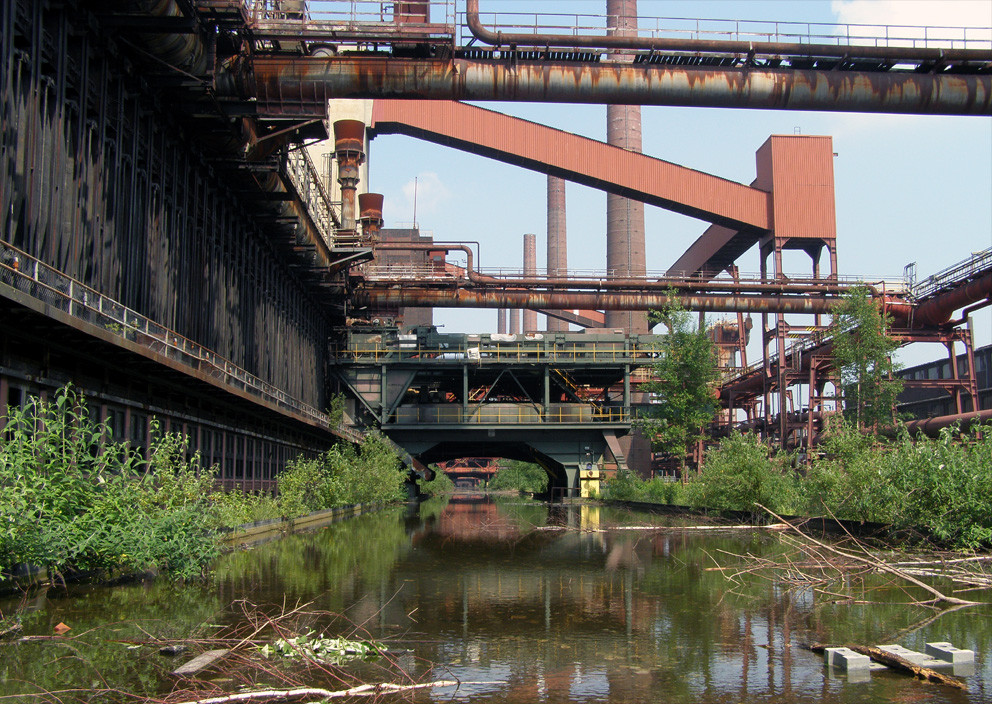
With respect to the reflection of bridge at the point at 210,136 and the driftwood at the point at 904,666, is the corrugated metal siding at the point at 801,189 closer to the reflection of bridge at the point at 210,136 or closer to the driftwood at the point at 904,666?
the reflection of bridge at the point at 210,136

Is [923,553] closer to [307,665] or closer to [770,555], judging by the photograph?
[770,555]

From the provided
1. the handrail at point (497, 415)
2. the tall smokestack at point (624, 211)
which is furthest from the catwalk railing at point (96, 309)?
the tall smokestack at point (624, 211)

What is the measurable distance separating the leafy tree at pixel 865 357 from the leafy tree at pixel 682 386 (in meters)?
6.52

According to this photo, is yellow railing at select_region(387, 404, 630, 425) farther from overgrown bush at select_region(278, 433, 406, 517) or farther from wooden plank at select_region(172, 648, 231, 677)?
wooden plank at select_region(172, 648, 231, 677)

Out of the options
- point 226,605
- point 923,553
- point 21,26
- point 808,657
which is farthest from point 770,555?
point 21,26

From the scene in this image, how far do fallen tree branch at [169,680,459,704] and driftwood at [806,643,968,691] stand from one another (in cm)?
353

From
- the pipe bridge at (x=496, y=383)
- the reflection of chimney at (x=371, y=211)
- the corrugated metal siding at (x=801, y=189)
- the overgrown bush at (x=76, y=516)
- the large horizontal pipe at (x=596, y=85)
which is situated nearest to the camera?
the overgrown bush at (x=76, y=516)

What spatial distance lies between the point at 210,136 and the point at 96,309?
11.1 meters

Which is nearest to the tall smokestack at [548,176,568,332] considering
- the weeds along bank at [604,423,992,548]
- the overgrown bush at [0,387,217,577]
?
the weeds along bank at [604,423,992,548]

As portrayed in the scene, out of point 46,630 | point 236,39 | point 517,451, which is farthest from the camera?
point 517,451

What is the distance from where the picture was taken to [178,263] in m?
23.3

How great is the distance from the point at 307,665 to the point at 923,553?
11.3 m

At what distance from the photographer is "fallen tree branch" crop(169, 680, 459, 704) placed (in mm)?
5637

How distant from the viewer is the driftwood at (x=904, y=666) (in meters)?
6.31
